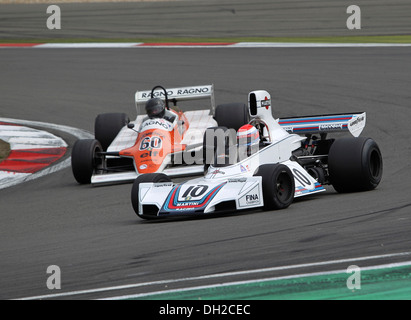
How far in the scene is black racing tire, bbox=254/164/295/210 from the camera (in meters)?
8.39

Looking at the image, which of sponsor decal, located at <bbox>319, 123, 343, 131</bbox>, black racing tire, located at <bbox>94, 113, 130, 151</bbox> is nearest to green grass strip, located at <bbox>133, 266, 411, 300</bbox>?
sponsor decal, located at <bbox>319, 123, 343, 131</bbox>

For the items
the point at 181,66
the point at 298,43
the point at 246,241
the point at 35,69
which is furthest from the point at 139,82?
the point at 246,241

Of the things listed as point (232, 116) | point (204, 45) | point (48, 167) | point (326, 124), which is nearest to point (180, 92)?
point (232, 116)

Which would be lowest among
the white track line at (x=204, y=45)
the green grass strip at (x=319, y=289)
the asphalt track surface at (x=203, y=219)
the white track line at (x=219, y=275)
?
the green grass strip at (x=319, y=289)

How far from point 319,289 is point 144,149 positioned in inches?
275

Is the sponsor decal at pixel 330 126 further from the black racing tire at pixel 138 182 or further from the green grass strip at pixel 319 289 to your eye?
the green grass strip at pixel 319 289

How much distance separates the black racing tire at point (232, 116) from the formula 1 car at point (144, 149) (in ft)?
0.06

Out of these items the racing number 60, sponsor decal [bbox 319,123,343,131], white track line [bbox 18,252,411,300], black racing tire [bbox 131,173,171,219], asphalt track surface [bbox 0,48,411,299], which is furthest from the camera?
the racing number 60

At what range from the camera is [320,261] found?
598cm

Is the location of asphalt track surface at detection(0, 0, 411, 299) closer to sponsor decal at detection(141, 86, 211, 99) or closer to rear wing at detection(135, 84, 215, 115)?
rear wing at detection(135, 84, 215, 115)

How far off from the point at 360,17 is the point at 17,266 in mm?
23686

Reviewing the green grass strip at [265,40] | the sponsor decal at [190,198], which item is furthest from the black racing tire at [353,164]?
the green grass strip at [265,40]

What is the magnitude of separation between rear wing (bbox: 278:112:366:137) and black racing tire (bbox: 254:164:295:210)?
6.70 ft

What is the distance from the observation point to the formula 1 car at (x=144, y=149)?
1198 cm
